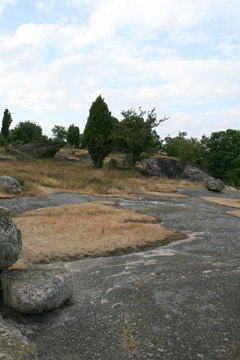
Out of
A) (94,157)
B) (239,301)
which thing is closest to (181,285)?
(239,301)

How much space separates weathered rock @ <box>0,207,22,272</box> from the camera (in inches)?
188

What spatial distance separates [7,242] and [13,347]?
7.06 feet

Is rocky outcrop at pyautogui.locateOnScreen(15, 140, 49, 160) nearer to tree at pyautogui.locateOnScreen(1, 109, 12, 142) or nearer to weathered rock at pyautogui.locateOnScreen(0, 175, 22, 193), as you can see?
tree at pyautogui.locateOnScreen(1, 109, 12, 142)

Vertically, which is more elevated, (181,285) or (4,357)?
(4,357)

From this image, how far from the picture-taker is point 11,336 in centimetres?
316

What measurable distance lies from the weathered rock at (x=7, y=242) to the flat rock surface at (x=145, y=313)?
2.50 feet

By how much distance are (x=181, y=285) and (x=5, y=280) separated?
332 centimetres

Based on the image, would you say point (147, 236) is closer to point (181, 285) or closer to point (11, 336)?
point (181, 285)

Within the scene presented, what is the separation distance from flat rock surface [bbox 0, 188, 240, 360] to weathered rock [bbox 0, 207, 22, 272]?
76 cm

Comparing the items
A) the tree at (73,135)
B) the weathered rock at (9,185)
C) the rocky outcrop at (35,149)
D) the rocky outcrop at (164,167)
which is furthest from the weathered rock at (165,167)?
the tree at (73,135)

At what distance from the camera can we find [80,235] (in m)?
→ 9.48

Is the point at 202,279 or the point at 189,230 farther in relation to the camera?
the point at 189,230

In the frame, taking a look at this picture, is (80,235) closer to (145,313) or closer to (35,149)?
(145,313)

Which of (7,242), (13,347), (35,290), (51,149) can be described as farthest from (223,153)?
(13,347)
